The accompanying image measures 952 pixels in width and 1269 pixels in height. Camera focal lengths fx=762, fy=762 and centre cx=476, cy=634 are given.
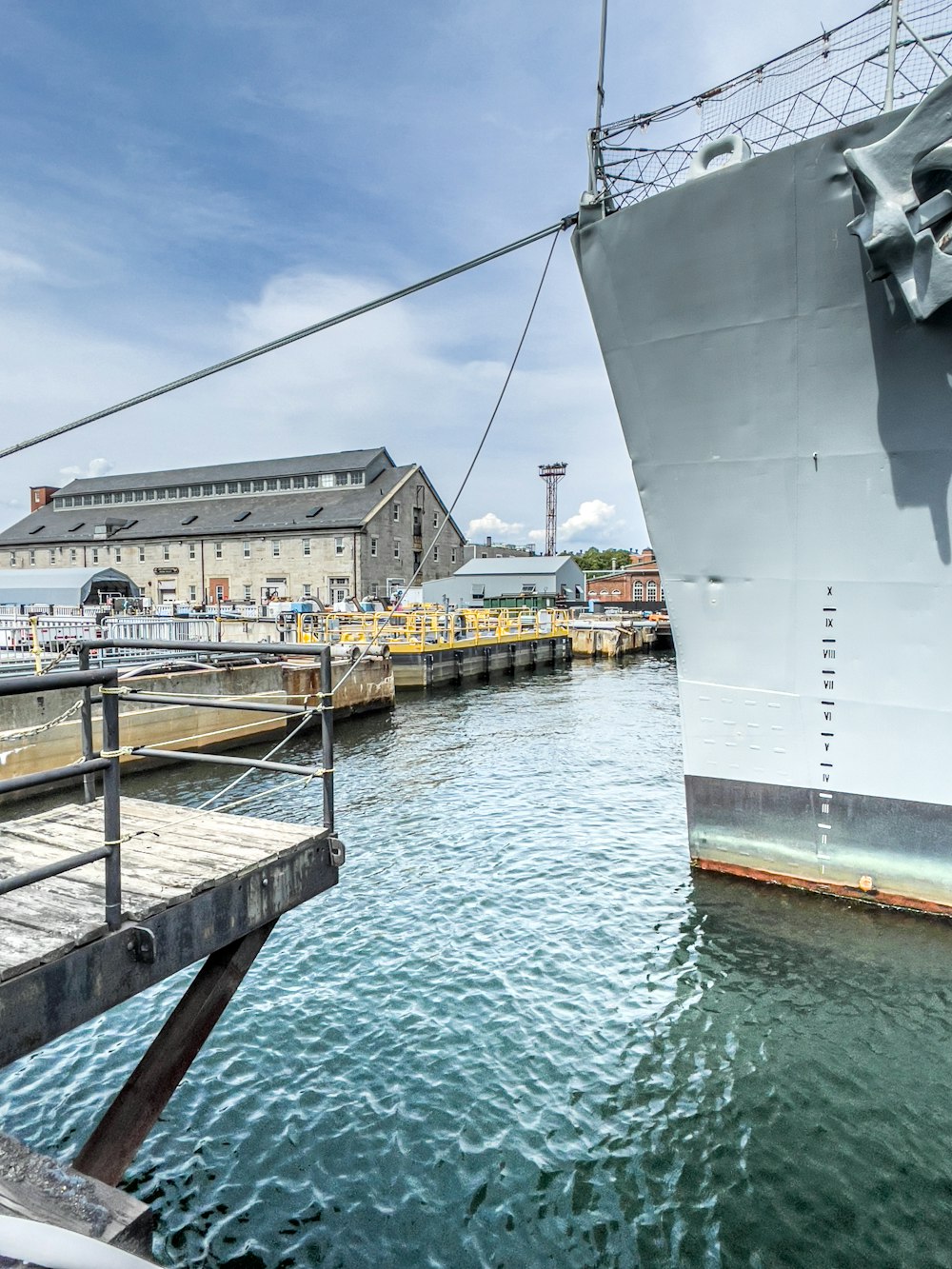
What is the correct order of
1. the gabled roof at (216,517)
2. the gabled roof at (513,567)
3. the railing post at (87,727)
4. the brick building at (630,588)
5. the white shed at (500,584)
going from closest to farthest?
the railing post at (87,727)
the gabled roof at (216,517)
the white shed at (500,584)
the gabled roof at (513,567)
the brick building at (630,588)

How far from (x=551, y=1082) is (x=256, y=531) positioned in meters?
49.9

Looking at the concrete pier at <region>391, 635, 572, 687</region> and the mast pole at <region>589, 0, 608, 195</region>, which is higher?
the mast pole at <region>589, 0, 608, 195</region>

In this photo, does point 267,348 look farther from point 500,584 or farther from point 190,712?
point 500,584

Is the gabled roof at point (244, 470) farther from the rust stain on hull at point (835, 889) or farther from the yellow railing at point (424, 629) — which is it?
the rust stain on hull at point (835, 889)

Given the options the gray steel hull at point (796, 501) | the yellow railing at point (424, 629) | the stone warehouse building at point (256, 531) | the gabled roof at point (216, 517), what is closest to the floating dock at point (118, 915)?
the gray steel hull at point (796, 501)

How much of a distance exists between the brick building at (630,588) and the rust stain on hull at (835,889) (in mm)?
57427

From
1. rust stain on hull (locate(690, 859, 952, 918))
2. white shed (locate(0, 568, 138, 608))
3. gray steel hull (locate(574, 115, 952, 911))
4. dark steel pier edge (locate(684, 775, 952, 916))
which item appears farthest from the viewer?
white shed (locate(0, 568, 138, 608))

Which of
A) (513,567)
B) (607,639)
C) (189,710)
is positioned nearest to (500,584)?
(513,567)

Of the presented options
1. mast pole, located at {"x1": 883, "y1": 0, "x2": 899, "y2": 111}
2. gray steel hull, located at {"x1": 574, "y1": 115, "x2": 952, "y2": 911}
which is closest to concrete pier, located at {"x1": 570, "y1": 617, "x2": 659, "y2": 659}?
gray steel hull, located at {"x1": 574, "y1": 115, "x2": 952, "y2": 911}

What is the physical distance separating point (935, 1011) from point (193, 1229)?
16.4 ft

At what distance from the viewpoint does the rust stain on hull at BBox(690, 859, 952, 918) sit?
6.71m

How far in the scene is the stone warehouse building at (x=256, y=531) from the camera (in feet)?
164

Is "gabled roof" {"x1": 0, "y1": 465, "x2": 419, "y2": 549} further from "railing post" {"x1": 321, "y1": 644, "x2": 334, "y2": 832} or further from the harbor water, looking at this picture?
"railing post" {"x1": 321, "y1": 644, "x2": 334, "y2": 832}

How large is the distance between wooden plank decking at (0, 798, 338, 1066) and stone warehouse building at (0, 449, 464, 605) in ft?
142
